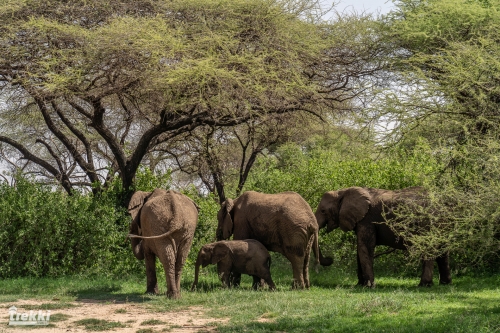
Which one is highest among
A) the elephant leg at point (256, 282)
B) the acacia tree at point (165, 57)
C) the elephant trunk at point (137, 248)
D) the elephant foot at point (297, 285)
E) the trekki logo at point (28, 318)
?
the acacia tree at point (165, 57)

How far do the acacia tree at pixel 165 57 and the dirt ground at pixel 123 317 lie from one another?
669 cm

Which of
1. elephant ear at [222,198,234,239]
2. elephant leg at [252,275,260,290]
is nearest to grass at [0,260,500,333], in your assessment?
elephant leg at [252,275,260,290]

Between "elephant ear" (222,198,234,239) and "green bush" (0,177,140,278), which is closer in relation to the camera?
"elephant ear" (222,198,234,239)

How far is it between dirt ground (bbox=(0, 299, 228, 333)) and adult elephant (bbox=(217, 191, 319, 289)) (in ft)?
10.7

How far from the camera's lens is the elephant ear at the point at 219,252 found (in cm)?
1441

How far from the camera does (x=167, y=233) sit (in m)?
13.4

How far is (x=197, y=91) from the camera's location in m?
19.5

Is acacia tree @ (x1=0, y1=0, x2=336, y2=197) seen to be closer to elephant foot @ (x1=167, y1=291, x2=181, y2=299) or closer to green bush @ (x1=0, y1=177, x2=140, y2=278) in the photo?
green bush @ (x1=0, y1=177, x2=140, y2=278)

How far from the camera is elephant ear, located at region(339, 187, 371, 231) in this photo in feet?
50.4

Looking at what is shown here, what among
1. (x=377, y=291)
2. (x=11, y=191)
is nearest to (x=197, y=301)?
(x=377, y=291)

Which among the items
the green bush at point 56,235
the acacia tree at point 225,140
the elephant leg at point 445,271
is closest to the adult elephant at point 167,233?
the green bush at point 56,235

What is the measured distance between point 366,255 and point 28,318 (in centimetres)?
692

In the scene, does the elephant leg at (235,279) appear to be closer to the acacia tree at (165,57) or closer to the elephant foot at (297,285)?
the elephant foot at (297,285)

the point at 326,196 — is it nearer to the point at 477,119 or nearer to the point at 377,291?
the point at 377,291
